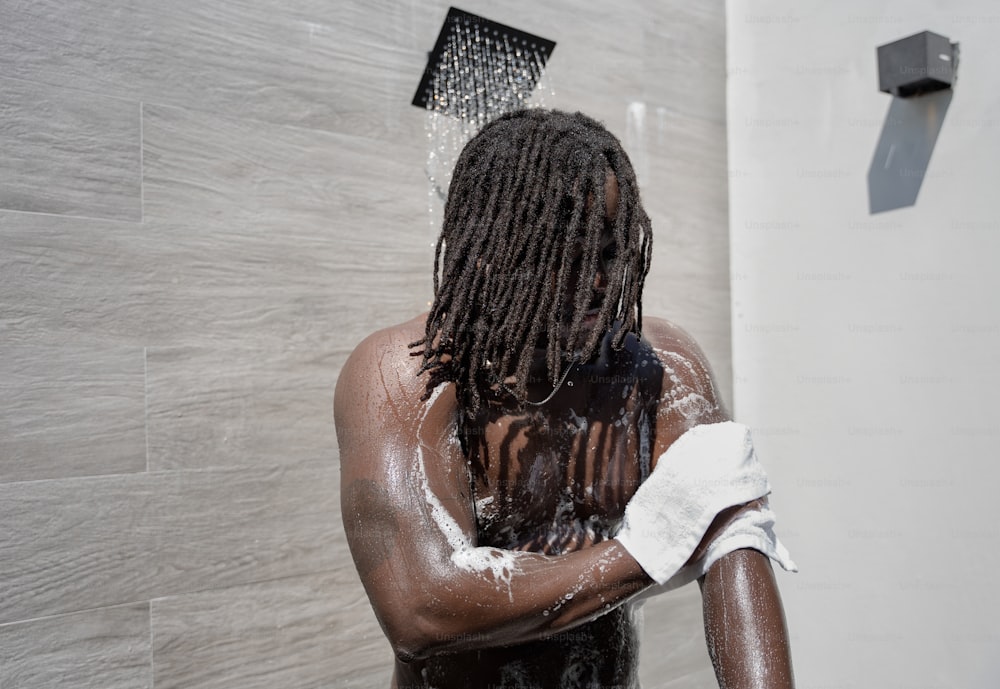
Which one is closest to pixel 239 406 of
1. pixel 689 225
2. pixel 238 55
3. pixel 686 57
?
pixel 238 55

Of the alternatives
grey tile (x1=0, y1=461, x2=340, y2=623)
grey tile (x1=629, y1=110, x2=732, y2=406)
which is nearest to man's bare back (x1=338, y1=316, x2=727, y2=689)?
grey tile (x1=0, y1=461, x2=340, y2=623)

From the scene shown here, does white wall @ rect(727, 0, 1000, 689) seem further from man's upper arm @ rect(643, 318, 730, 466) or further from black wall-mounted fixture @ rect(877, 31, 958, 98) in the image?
man's upper arm @ rect(643, 318, 730, 466)

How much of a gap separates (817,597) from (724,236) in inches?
41.5

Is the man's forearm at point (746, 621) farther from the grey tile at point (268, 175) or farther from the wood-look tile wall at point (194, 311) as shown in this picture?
the grey tile at point (268, 175)

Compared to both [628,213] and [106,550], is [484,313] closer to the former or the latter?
[628,213]

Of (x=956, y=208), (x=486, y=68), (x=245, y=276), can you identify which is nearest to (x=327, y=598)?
(x=245, y=276)

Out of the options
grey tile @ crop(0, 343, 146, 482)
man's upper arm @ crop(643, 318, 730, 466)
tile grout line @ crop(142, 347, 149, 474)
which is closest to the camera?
man's upper arm @ crop(643, 318, 730, 466)

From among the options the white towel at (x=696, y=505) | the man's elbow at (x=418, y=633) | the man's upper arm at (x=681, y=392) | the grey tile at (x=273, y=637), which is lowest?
the grey tile at (x=273, y=637)

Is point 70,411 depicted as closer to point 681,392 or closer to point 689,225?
point 681,392

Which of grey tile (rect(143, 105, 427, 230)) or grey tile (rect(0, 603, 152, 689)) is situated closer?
grey tile (rect(0, 603, 152, 689))

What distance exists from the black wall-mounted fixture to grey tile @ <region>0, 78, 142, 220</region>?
1757mm

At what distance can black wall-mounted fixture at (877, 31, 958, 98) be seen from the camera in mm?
2029

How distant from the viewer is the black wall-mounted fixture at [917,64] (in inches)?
79.9

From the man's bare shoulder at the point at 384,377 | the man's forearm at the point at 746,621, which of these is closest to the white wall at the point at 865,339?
the man's forearm at the point at 746,621
